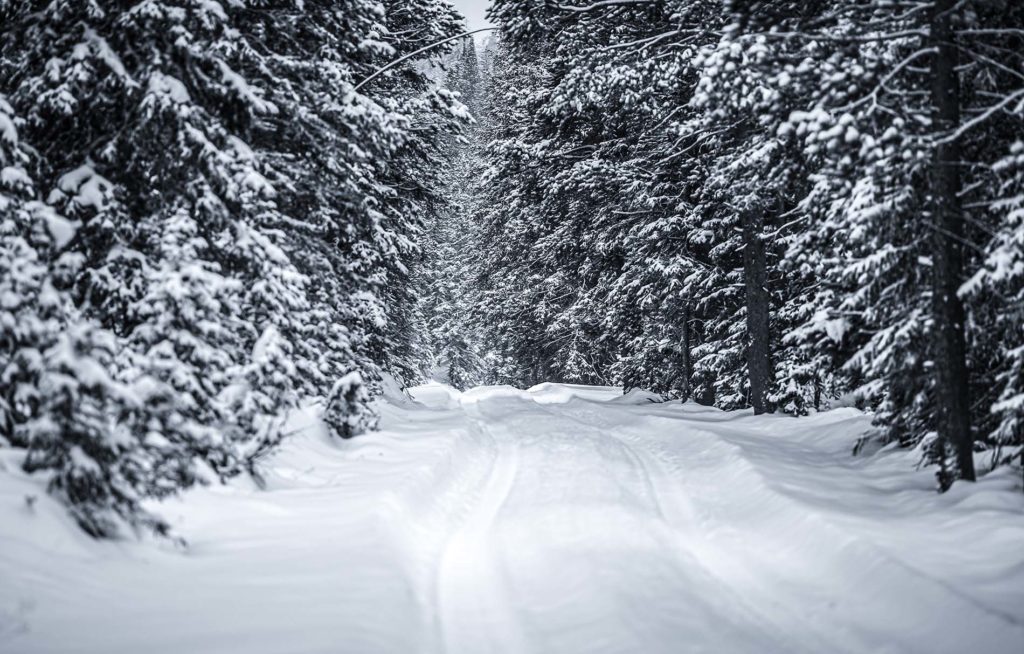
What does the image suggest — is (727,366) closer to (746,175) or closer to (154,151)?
(746,175)

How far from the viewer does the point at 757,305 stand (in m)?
15.8

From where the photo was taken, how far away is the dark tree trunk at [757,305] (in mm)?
15609

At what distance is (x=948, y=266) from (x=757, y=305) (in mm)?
7955

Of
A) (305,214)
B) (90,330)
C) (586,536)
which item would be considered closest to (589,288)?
(305,214)

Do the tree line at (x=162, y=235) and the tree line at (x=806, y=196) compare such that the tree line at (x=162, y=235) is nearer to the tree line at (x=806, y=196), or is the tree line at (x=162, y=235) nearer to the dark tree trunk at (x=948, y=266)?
the tree line at (x=806, y=196)

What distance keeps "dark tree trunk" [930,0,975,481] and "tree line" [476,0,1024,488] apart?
3 centimetres

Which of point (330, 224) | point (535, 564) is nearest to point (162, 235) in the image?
point (330, 224)

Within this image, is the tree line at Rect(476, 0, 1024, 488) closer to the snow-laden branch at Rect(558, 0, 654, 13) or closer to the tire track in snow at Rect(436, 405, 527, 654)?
the snow-laden branch at Rect(558, 0, 654, 13)

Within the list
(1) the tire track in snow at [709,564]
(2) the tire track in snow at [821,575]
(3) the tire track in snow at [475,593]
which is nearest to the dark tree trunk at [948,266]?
(2) the tire track in snow at [821,575]

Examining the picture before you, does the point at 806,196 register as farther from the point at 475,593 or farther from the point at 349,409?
the point at 475,593

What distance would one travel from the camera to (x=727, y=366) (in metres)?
18.9

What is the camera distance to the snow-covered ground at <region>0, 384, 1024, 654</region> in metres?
4.39

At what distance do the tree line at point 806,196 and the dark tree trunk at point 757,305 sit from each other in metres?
0.05

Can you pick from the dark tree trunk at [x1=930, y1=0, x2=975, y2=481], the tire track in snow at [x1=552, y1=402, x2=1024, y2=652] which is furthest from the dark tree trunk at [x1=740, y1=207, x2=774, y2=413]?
the dark tree trunk at [x1=930, y1=0, x2=975, y2=481]
